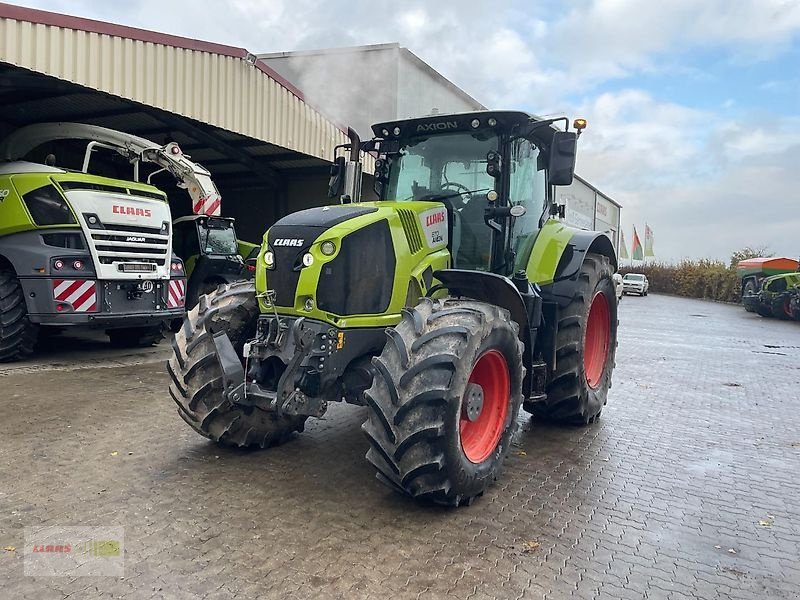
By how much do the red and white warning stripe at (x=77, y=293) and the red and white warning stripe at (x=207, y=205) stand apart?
325 cm

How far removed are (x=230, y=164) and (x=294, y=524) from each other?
14.1 metres

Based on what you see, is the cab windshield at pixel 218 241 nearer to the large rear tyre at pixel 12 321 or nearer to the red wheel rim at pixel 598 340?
the large rear tyre at pixel 12 321

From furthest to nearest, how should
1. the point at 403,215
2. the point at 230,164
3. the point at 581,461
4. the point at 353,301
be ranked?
the point at 230,164 → the point at 581,461 → the point at 403,215 → the point at 353,301

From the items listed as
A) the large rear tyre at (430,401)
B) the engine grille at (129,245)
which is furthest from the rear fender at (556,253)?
the engine grille at (129,245)

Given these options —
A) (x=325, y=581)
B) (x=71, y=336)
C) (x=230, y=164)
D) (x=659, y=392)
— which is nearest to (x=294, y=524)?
(x=325, y=581)

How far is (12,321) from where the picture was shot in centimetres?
818

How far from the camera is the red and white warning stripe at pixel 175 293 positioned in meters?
9.48

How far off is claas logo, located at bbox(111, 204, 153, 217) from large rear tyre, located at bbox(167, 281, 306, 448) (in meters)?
4.70

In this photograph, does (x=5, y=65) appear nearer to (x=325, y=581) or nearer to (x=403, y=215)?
(x=403, y=215)

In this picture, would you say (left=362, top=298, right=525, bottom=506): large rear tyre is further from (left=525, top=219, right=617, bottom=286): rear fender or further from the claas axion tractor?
(left=525, top=219, right=617, bottom=286): rear fender

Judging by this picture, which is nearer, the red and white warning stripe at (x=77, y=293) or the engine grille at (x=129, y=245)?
the red and white warning stripe at (x=77, y=293)

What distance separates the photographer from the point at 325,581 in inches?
118

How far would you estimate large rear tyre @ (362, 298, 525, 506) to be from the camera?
3.49 meters

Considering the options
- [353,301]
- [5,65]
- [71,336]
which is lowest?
[71,336]
